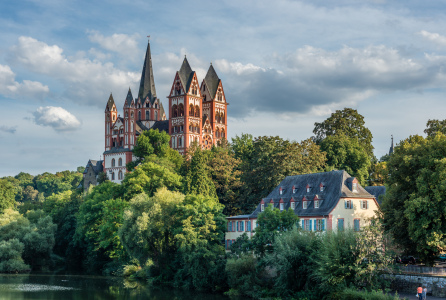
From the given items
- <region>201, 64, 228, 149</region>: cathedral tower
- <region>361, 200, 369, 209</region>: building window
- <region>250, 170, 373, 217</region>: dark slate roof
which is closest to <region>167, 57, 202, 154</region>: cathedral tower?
<region>201, 64, 228, 149</region>: cathedral tower

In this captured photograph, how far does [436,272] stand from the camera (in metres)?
42.2

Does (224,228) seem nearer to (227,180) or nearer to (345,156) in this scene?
(227,180)

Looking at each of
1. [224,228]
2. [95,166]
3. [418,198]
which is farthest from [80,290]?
[95,166]

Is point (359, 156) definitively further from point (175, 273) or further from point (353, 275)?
point (353, 275)

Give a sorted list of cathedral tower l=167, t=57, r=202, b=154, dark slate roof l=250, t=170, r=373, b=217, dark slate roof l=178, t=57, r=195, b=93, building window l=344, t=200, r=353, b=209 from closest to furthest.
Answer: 1. building window l=344, t=200, r=353, b=209
2. dark slate roof l=250, t=170, r=373, b=217
3. cathedral tower l=167, t=57, r=202, b=154
4. dark slate roof l=178, t=57, r=195, b=93

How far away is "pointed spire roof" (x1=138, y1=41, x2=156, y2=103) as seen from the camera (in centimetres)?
13375

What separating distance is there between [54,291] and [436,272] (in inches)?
1300

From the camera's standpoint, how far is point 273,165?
6912cm

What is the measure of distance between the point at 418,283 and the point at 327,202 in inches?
536

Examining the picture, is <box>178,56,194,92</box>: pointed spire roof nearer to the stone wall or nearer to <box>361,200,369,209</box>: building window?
<box>361,200,369,209</box>: building window

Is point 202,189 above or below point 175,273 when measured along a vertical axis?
above

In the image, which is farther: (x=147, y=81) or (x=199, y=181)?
(x=147, y=81)

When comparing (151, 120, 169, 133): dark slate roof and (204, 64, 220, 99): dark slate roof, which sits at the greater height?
(204, 64, 220, 99): dark slate roof

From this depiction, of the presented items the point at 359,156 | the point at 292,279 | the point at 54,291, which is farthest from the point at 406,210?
the point at 359,156
